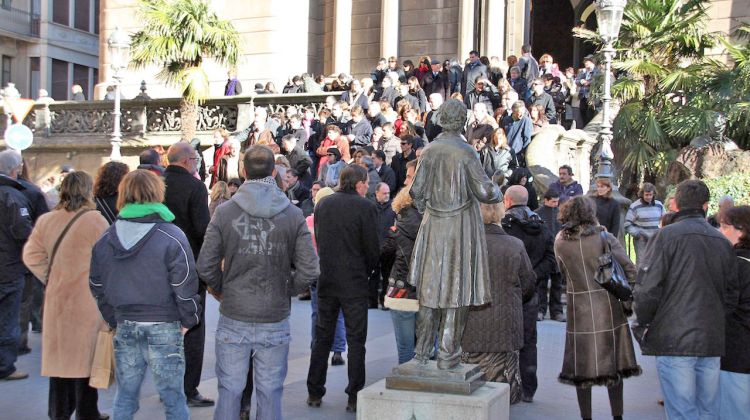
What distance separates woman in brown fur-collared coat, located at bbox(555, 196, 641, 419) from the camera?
7.11 m

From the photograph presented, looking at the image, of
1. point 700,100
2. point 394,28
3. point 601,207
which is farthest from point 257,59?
point 601,207

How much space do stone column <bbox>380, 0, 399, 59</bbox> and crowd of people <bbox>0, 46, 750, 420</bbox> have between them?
19.4m

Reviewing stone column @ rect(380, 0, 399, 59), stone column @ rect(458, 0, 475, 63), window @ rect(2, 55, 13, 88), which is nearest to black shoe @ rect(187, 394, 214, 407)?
stone column @ rect(458, 0, 475, 63)

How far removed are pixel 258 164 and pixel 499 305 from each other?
2371 mm

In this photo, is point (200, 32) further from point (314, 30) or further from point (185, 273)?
point (185, 273)

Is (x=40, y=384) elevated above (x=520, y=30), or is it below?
below

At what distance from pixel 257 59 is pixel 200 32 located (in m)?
6.64

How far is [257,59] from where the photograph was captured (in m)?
29.3

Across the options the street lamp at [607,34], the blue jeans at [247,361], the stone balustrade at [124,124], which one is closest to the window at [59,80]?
the stone balustrade at [124,124]

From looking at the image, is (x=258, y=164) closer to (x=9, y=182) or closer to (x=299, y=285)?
(x=299, y=285)

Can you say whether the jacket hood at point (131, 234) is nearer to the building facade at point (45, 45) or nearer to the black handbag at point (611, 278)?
the black handbag at point (611, 278)

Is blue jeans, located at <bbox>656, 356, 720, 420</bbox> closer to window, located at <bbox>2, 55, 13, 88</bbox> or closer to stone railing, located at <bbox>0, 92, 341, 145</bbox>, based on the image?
stone railing, located at <bbox>0, 92, 341, 145</bbox>

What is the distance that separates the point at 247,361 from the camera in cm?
620

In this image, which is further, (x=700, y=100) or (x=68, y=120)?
(x=68, y=120)
